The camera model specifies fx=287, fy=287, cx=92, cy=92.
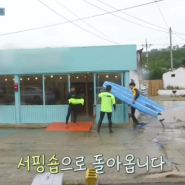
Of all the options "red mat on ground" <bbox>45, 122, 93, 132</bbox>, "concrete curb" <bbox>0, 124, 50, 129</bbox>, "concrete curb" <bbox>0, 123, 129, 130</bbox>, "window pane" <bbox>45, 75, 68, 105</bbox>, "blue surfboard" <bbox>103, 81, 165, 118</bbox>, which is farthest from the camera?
"window pane" <bbox>45, 75, 68, 105</bbox>

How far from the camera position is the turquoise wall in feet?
37.2

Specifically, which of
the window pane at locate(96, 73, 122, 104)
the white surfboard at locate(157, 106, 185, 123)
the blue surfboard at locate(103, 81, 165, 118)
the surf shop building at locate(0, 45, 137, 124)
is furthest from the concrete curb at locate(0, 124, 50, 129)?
the white surfboard at locate(157, 106, 185, 123)

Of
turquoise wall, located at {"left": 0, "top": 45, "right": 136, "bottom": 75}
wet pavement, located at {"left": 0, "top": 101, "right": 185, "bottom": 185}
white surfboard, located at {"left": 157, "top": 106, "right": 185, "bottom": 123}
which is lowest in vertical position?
wet pavement, located at {"left": 0, "top": 101, "right": 185, "bottom": 185}

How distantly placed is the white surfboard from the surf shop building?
1.45 m

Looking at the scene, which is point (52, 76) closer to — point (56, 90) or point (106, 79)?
point (56, 90)

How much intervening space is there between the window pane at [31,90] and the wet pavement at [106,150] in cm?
136

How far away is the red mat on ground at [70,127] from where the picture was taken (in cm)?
1082

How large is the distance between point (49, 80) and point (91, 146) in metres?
4.65

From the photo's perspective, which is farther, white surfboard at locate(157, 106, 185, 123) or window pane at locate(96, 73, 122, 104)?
window pane at locate(96, 73, 122, 104)

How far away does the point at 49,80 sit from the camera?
11992mm

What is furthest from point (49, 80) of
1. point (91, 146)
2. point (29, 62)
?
point (91, 146)

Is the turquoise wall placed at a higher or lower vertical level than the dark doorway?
higher

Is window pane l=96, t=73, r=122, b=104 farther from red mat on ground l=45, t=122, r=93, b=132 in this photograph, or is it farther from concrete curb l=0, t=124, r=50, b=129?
concrete curb l=0, t=124, r=50, b=129

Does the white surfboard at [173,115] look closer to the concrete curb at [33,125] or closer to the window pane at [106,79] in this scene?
the concrete curb at [33,125]
